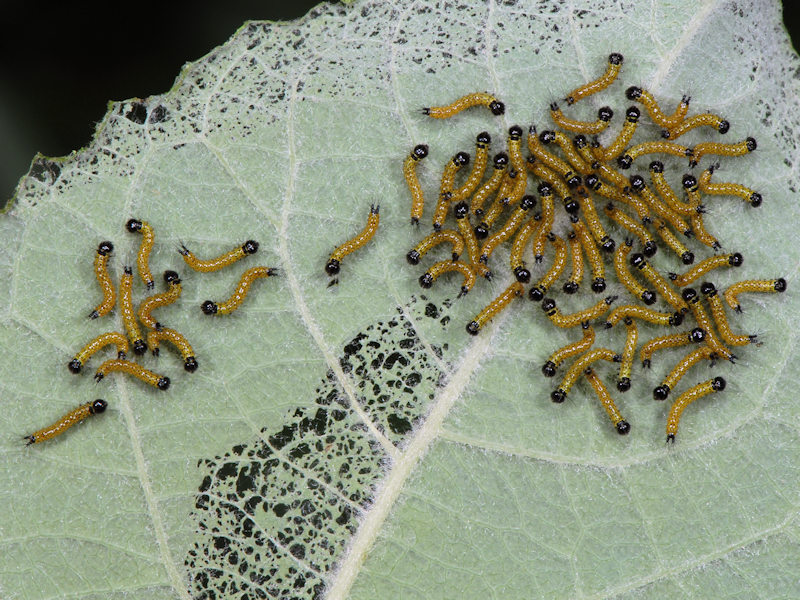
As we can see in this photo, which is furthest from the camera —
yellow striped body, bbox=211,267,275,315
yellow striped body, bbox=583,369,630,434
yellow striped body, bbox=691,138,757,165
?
yellow striped body, bbox=691,138,757,165

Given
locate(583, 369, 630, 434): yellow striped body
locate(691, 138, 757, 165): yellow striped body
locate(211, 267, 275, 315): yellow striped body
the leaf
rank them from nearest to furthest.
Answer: the leaf < locate(583, 369, 630, 434): yellow striped body < locate(211, 267, 275, 315): yellow striped body < locate(691, 138, 757, 165): yellow striped body

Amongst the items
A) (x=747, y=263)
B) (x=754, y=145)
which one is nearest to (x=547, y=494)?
(x=747, y=263)

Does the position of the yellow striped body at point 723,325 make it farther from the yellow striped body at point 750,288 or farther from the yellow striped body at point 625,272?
the yellow striped body at point 625,272

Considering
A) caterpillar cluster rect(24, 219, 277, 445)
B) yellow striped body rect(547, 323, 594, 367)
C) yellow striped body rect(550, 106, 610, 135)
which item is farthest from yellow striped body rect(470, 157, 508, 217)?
caterpillar cluster rect(24, 219, 277, 445)

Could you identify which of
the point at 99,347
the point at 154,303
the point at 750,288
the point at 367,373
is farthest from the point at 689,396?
the point at 99,347

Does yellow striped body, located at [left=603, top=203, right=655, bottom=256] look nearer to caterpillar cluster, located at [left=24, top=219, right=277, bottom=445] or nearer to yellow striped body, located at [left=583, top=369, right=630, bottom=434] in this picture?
yellow striped body, located at [left=583, top=369, right=630, bottom=434]

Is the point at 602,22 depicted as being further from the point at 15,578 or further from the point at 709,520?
the point at 15,578
